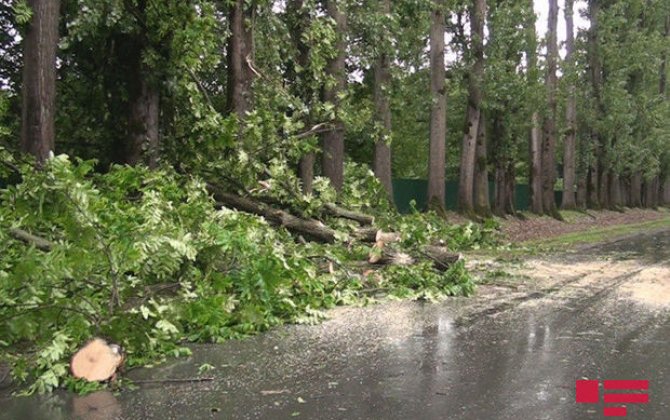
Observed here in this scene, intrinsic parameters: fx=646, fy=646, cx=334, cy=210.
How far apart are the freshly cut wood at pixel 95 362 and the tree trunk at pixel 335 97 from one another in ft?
31.8

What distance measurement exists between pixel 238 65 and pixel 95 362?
7.34 metres

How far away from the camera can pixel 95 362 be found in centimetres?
438

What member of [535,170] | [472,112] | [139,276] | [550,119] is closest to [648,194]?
[535,170]

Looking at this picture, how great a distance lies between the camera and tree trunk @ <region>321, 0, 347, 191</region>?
14.0 meters

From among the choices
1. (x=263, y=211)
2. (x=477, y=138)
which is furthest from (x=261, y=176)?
(x=477, y=138)

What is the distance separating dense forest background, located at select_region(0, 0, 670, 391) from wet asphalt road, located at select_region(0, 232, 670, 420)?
0.46 meters

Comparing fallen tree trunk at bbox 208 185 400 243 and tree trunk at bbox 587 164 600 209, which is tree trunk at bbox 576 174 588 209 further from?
fallen tree trunk at bbox 208 185 400 243

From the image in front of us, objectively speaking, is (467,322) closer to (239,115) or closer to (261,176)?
(261,176)

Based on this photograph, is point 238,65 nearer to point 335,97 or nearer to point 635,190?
point 335,97

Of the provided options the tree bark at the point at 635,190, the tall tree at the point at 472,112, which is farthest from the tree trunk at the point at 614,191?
the tall tree at the point at 472,112

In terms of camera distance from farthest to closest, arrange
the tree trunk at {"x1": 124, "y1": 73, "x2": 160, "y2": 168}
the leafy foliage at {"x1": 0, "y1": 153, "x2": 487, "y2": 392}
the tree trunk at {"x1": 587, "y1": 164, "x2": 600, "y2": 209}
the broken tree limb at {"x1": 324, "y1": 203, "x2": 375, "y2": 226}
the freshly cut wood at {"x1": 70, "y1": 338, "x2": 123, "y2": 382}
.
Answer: the tree trunk at {"x1": 587, "y1": 164, "x2": 600, "y2": 209}, the broken tree limb at {"x1": 324, "y1": 203, "x2": 375, "y2": 226}, the tree trunk at {"x1": 124, "y1": 73, "x2": 160, "y2": 168}, the leafy foliage at {"x1": 0, "y1": 153, "x2": 487, "y2": 392}, the freshly cut wood at {"x1": 70, "y1": 338, "x2": 123, "y2": 382}

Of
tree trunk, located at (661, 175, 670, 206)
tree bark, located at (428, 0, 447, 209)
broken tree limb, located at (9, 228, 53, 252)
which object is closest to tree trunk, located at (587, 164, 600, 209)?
tree bark, located at (428, 0, 447, 209)

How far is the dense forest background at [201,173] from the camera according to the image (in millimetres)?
4898

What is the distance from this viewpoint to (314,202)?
9867 mm
